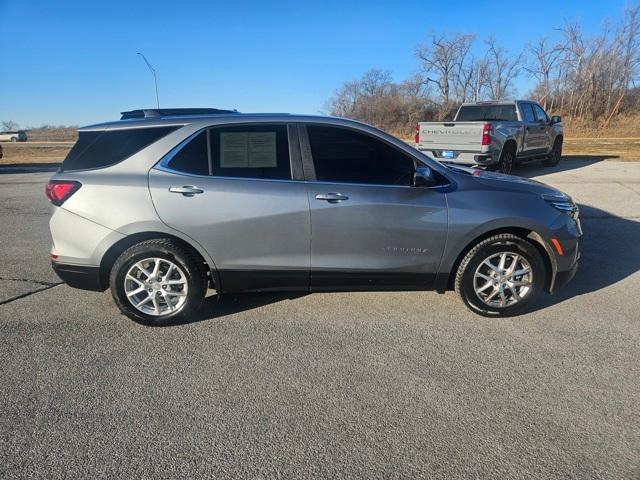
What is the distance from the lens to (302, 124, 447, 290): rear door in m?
3.62

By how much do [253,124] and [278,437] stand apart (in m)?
2.45

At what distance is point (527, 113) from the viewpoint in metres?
12.4

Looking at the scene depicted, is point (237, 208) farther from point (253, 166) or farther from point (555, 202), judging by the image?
point (555, 202)

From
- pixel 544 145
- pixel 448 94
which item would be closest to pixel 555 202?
pixel 544 145

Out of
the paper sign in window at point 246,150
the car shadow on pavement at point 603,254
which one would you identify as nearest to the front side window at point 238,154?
the paper sign in window at point 246,150

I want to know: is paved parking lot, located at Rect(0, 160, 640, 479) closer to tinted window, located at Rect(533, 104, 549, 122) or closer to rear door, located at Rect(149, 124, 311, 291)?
rear door, located at Rect(149, 124, 311, 291)

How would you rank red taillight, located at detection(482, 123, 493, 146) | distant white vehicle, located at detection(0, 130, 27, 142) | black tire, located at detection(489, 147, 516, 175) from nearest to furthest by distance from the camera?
red taillight, located at detection(482, 123, 493, 146), black tire, located at detection(489, 147, 516, 175), distant white vehicle, located at detection(0, 130, 27, 142)

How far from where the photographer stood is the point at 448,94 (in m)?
58.3

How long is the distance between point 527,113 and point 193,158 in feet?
38.1

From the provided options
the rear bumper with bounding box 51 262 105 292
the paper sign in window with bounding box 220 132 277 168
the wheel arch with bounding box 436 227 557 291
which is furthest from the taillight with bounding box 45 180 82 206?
the wheel arch with bounding box 436 227 557 291

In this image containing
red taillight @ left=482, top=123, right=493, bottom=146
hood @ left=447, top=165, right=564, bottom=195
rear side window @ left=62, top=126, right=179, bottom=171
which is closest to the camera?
rear side window @ left=62, top=126, right=179, bottom=171

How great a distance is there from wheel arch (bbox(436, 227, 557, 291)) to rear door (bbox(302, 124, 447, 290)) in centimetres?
15

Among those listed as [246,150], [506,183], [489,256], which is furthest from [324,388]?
[506,183]

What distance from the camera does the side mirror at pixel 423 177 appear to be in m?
3.61
